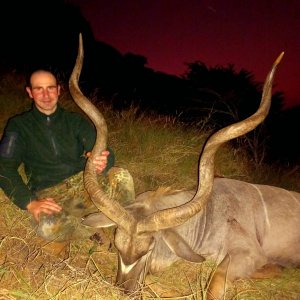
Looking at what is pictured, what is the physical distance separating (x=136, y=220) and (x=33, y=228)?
1.00 meters

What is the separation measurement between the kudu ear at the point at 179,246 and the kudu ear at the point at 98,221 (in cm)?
48

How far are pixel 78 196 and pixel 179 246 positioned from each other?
1.13 meters

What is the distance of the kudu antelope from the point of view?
3.19 m

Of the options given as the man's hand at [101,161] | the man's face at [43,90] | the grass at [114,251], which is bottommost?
the grass at [114,251]

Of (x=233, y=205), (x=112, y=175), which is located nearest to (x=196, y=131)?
(x=233, y=205)

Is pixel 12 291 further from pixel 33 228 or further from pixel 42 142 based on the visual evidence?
pixel 42 142

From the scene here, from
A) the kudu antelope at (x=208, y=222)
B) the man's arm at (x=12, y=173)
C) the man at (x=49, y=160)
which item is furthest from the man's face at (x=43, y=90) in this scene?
the man's arm at (x=12, y=173)

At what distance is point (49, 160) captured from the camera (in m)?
3.71

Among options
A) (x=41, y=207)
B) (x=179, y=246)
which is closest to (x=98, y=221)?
(x=41, y=207)

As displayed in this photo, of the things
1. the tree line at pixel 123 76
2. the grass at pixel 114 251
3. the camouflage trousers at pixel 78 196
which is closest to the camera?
the grass at pixel 114 251

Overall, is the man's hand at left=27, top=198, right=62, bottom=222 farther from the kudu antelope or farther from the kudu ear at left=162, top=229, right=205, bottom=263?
the kudu ear at left=162, top=229, right=205, bottom=263

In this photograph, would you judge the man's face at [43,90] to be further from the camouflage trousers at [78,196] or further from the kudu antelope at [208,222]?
the camouflage trousers at [78,196]

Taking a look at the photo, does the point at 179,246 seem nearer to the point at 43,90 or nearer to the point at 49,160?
the point at 49,160

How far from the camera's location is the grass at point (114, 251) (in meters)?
2.67
